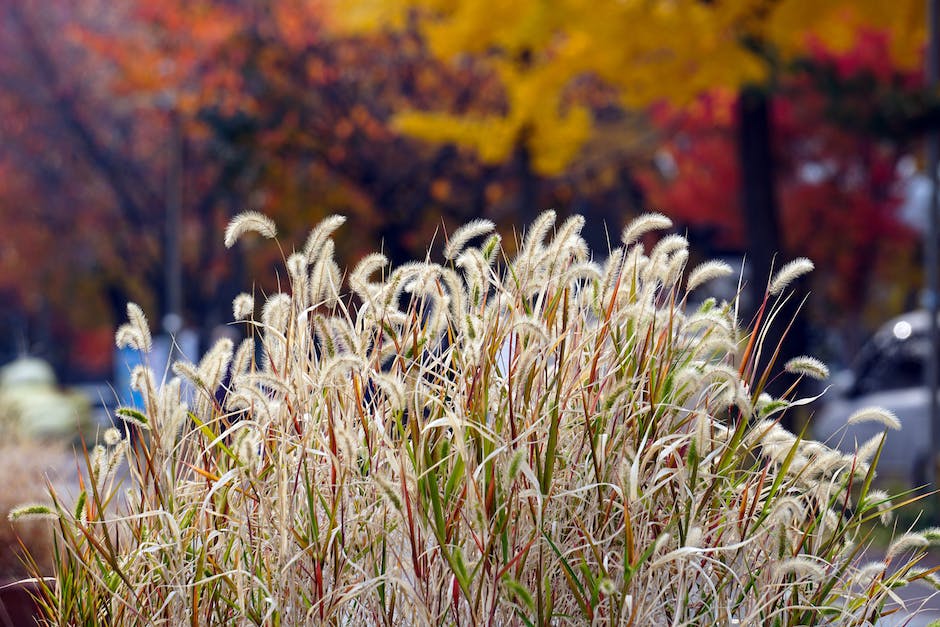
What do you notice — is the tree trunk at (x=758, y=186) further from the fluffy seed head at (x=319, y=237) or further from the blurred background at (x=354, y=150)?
the fluffy seed head at (x=319, y=237)

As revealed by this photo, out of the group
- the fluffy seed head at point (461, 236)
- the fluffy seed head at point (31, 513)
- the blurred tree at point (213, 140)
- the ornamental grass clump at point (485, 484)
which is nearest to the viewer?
the ornamental grass clump at point (485, 484)

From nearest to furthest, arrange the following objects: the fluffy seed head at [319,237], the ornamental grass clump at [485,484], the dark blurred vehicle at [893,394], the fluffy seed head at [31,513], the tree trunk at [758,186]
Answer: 1. the ornamental grass clump at [485,484]
2. the fluffy seed head at [31,513]
3. the fluffy seed head at [319,237]
4. the tree trunk at [758,186]
5. the dark blurred vehicle at [893,394]

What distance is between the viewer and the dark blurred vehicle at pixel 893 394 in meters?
12.9

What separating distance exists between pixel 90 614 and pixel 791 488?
1.82 m

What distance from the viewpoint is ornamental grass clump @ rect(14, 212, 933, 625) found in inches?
103

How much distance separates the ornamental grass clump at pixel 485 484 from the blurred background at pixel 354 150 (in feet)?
33.7

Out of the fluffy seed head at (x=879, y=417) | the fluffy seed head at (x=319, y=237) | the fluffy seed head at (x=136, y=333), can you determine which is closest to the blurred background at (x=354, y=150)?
the fluffy seed head at (x=319, y=237)

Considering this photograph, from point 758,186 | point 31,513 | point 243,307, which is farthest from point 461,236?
point 758,186

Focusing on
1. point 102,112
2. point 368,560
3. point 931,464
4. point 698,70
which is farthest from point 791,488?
point 102,112

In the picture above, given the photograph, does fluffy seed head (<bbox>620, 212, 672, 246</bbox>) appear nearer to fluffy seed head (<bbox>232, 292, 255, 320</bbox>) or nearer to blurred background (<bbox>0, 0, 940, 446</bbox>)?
fluffy seed head (<bbox>232, 292, 255, 320</bbox>)

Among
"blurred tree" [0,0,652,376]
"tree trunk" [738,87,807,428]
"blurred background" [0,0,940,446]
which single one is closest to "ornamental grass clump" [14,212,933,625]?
"tree trunk" [738,87,807,428]

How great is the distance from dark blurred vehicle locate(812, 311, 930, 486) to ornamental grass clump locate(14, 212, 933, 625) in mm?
10303

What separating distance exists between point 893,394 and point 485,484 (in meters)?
12.5

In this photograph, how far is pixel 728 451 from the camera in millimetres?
2809
